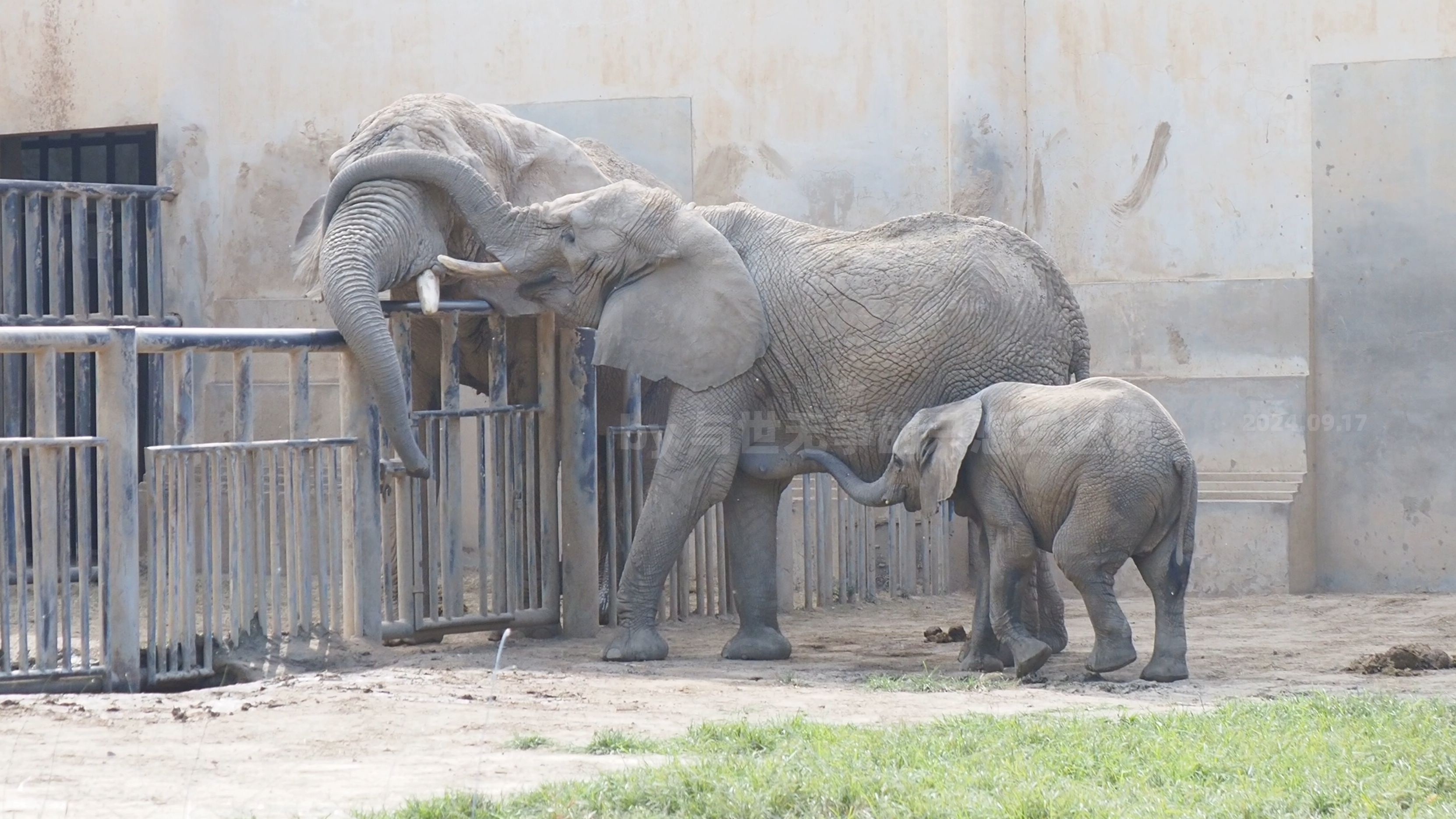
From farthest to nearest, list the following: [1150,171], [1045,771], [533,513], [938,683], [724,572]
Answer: [1150,171] → [724,572] → [533,513] → [938,683] → [1045,771]

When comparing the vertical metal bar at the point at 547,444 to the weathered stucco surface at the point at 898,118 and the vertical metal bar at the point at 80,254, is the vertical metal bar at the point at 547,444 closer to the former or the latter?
the weathered stucco surface at the point at 898,118

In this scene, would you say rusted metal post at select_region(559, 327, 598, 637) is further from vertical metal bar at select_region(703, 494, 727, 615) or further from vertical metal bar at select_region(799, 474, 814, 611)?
vertical metal bar at select_region(799, 474, 814, 611)

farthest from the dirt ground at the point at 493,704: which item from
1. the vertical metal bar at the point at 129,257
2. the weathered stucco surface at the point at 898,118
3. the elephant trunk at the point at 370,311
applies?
the vertical metal bar at the point at 129,257

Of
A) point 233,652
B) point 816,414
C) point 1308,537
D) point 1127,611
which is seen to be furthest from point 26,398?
point 1308,537

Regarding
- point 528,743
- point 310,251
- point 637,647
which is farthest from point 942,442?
point 310,251

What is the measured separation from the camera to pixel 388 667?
814 cm

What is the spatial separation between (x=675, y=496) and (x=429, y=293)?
1.51 metres

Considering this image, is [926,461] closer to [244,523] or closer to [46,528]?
[244,523]

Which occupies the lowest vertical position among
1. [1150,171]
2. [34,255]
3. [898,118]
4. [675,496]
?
[675,496]

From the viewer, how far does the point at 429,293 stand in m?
8.94

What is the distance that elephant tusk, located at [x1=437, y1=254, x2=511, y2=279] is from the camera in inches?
349

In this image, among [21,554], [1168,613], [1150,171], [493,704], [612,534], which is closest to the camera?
[493,704]

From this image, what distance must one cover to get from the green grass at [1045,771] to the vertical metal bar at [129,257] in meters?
7.86

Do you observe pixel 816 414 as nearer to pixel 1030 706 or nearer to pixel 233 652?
pixel 1030 706
